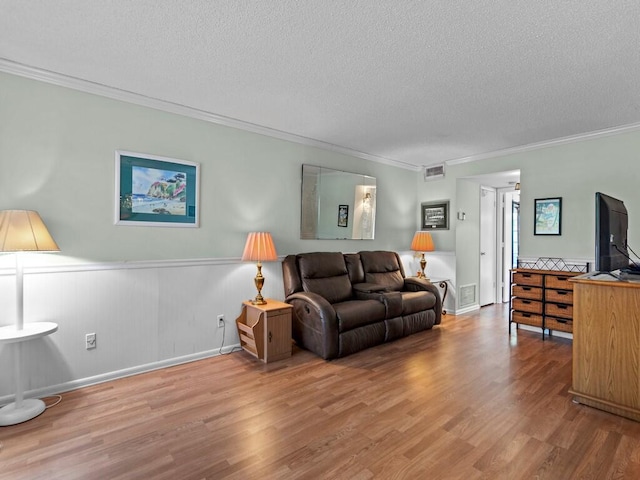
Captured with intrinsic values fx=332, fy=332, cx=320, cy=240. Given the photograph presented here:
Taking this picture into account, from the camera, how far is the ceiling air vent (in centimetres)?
539

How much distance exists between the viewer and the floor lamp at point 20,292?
6.97ft

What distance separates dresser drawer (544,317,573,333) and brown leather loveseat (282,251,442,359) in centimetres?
123

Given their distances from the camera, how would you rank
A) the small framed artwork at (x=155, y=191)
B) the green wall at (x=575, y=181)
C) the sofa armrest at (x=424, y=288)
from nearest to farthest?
the small framed artwork at (x=155, y=191) < the green wall at (x=575, y=181) < the sofa armrest at (x=424, y=288)

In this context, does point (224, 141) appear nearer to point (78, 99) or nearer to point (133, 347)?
point (78, 99)

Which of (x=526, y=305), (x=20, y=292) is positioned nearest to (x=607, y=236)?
(x=526, y=305)

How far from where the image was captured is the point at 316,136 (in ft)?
13.5

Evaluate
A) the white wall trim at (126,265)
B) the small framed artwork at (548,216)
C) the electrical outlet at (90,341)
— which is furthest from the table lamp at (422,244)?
the electrical outlet at (90,341)

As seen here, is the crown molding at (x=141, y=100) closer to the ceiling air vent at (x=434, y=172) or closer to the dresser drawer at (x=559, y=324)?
the ceiling air vent at (x=434, y=172)

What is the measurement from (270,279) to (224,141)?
1586 millimetres

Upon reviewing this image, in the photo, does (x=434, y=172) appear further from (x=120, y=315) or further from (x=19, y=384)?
(x=19, y=384)

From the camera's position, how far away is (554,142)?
13.6ft

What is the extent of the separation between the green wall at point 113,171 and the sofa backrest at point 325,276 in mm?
310

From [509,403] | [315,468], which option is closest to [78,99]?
[315,468]

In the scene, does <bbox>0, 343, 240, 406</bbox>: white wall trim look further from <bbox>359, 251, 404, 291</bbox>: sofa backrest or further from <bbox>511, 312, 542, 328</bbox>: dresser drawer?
<bbox>511, 312, 542, 328</bbox>: dresser drawer
